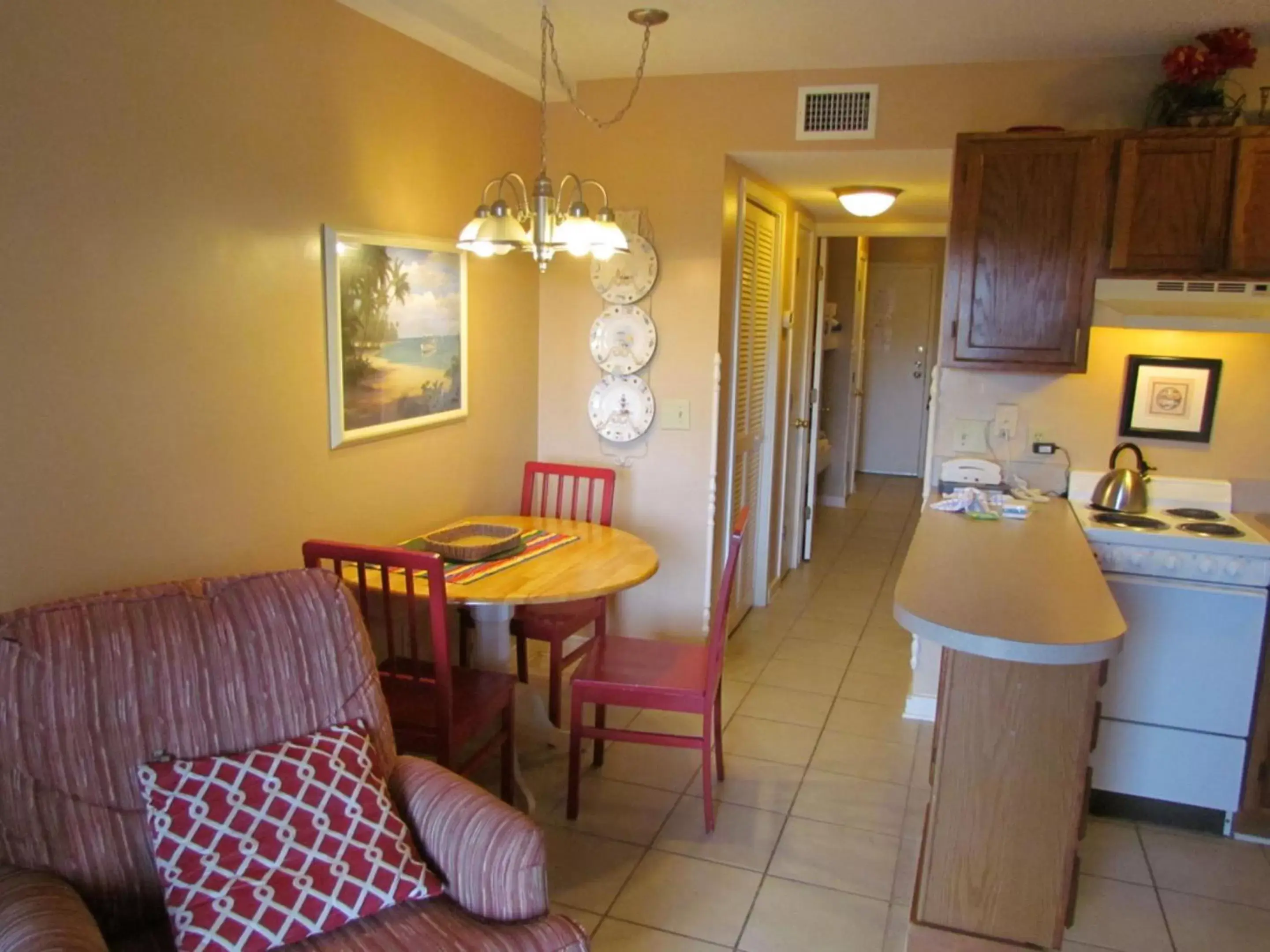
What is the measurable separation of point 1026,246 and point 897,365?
18.6 ft

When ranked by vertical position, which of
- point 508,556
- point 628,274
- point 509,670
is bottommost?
point 509,670

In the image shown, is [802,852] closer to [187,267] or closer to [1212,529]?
[1212,529]

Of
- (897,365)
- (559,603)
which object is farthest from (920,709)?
(897,365)

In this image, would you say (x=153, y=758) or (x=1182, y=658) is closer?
(x=153, y=758)

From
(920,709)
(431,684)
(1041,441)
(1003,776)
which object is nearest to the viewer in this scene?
(1003,776)

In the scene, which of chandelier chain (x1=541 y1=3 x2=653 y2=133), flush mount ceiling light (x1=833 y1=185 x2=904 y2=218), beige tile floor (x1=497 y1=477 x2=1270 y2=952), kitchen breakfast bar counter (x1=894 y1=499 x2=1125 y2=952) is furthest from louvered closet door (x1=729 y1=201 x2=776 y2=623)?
kitchen breakfast bar counter (x1=894 y1=499 x2=1125 y2=952)

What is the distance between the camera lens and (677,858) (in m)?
2.68

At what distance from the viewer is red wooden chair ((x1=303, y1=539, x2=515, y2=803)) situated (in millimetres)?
2373

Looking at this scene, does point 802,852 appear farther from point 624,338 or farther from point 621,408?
point 624,338

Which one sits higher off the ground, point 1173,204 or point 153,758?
point 1173,204

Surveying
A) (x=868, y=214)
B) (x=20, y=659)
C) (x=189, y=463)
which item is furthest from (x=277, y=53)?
(x=868, y=214)

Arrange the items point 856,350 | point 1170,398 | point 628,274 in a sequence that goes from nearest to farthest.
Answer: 1. point 1170,398
2. point 628,274
3. point 856,350

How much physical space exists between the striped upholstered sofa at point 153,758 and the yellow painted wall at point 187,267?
32 centimetres

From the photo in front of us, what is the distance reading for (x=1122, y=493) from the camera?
312cm
